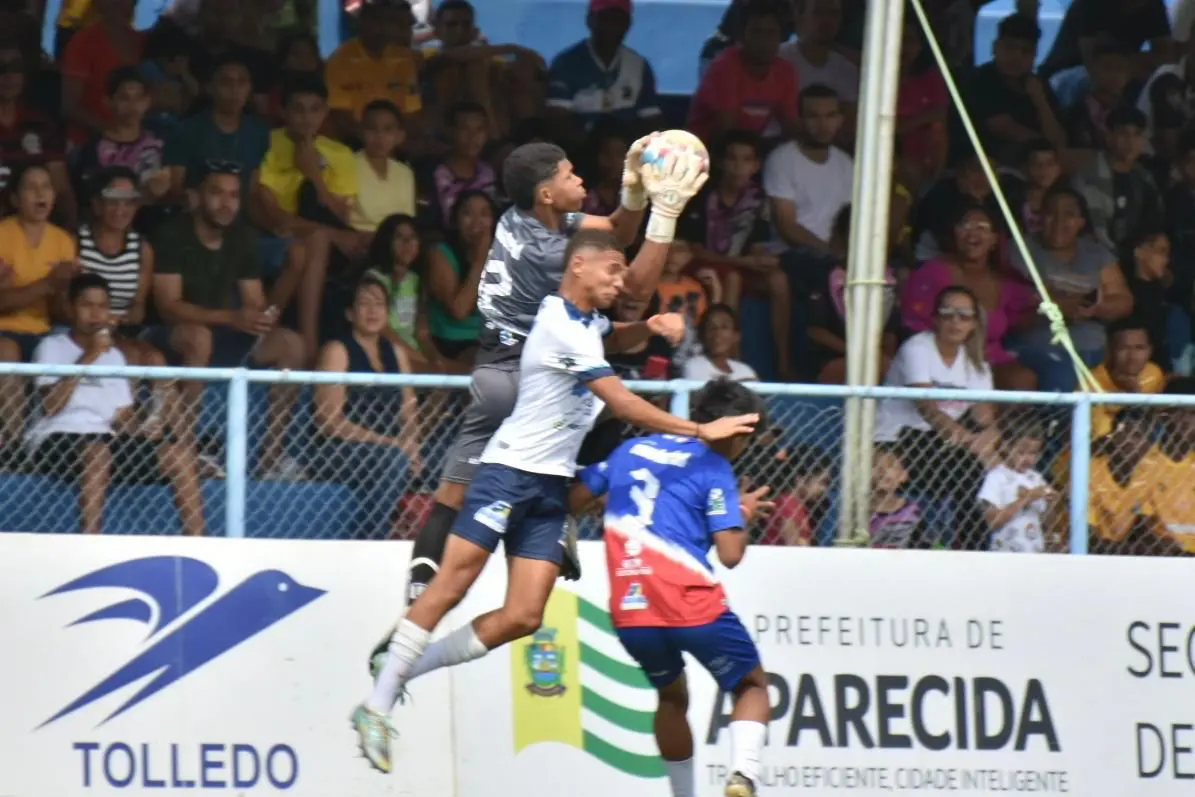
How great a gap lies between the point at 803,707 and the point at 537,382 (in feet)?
7.68

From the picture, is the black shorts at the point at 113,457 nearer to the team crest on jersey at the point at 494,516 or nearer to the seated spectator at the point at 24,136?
the team crest on jersey at the point at 494,516

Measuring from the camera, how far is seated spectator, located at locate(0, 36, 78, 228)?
32.8 feet

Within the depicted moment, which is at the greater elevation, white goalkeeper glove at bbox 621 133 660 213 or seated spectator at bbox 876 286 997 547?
white goalkeeper glove at bbox 621 133 660 213

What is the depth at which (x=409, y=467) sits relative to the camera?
8.48m

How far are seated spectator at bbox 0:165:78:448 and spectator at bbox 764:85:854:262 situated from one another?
3.78m

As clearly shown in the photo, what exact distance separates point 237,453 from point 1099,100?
637cm

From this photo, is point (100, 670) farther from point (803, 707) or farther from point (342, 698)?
point (803, 707)

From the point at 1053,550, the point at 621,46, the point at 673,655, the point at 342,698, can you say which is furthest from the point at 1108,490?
the point at 621,46

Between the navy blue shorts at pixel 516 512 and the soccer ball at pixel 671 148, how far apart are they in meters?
1.19

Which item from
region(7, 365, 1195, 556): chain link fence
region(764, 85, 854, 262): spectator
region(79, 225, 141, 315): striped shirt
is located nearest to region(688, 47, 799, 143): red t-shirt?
region(764, 85, 854, 262): spectator

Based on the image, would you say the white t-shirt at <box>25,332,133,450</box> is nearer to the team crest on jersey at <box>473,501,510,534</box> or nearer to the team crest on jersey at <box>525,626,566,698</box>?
the team crest on jersey at <box>473,501,510,534</box>

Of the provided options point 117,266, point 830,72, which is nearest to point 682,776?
point 117,266

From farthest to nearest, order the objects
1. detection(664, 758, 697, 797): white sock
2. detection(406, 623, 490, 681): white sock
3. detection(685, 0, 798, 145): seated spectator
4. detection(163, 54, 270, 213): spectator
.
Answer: detection(685, 0, 798, 145): seated spectator → detection(163, 54, 270, 213): spectator → detection(664, 758, 697, 797): white sock → detection(406, 623, 490, 681): white sock

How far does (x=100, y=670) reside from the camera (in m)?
8.40
